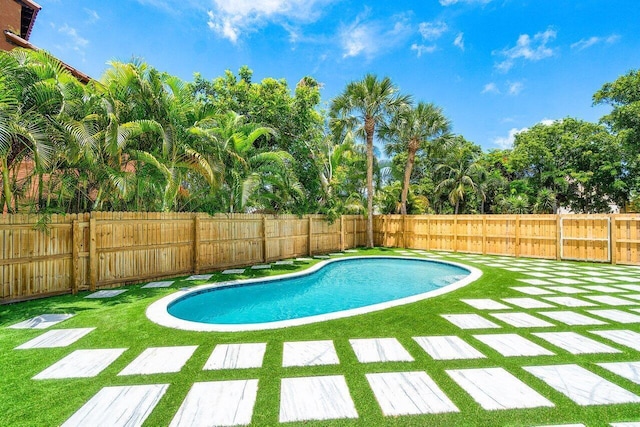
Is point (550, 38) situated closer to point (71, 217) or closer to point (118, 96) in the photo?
point (118, 96)

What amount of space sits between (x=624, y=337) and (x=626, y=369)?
120 centimetres

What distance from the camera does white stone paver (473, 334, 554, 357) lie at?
3248mm

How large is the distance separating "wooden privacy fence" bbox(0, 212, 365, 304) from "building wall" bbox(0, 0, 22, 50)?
10419mm

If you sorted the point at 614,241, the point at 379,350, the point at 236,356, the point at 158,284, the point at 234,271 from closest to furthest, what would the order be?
the point at 236,356
the point at 379,350
the point at 158,284
the point at 234,271
the point at 614,241

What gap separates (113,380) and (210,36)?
54.7ft

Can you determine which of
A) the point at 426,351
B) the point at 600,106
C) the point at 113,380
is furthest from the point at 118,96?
the point at 600,106

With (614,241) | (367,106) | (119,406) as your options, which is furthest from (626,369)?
(367,106)

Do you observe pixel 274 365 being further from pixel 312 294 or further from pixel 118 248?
pixel 118 248

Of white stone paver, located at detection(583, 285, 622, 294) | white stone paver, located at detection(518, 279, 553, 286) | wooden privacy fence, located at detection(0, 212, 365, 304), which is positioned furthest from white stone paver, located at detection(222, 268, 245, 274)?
white stone paver, located at detection(583, 285, 622, 294)

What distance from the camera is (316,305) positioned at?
6.12 meters

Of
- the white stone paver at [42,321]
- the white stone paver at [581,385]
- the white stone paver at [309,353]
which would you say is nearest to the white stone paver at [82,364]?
the white stone paver at [42,321]

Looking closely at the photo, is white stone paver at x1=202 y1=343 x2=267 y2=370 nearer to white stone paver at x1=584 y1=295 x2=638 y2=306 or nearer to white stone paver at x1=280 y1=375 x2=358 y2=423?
white stone paver at x1=280 y1=375 x2=358 y2=423

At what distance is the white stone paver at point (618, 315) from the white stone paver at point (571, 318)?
298mm

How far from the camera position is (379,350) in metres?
3.32
